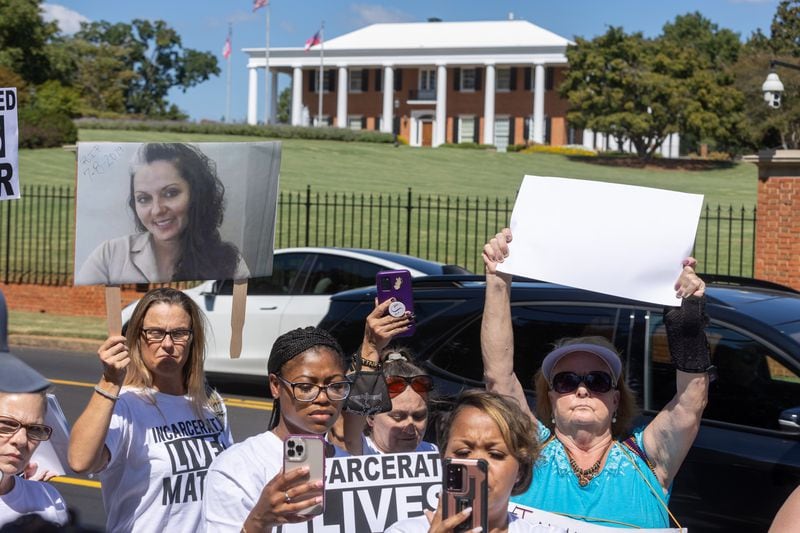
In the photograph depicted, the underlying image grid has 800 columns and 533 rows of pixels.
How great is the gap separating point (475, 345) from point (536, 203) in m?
2.37

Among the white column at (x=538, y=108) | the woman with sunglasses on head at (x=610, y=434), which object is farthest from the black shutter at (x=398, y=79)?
the woman with sunglasses on head at (x=610, y=434)

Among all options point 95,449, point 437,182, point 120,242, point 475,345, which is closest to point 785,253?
point 475,345

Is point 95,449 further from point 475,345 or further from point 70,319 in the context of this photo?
point 70,319

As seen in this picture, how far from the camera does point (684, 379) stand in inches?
144

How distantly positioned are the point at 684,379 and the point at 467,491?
1461 millimetres

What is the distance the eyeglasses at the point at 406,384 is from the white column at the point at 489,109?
72831mm

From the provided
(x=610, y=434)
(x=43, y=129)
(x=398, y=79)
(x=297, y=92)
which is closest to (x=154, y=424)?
(x=610, y=434)

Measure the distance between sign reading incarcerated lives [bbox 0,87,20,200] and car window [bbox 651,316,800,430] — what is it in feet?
10.7

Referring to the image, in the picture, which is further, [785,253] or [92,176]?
[785,253]

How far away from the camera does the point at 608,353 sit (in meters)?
3.75

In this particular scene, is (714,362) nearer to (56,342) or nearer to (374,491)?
(374,491)

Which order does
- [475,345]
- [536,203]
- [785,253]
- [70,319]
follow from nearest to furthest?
[536,203] < [475,345] < [785,253] < [70,319]

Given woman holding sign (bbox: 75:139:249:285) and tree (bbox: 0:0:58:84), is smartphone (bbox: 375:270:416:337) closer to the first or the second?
woman holding sign (bbox: 75:139:249:285)

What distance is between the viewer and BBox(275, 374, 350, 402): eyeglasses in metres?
3.39
